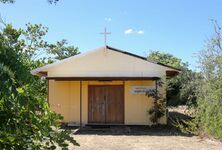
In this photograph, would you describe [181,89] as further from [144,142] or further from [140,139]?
[144,142]

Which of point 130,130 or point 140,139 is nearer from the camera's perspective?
point 140,139

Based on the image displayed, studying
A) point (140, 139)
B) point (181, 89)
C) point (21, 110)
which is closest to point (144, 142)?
point (140, 139)

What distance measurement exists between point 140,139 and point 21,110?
13.0 m

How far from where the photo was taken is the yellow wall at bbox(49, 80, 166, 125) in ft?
66.9

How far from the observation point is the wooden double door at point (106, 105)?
20641 mm

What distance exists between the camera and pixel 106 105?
20.7 metres

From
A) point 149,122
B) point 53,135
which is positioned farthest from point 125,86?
point 53,135

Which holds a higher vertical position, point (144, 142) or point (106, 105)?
point (106, 105)

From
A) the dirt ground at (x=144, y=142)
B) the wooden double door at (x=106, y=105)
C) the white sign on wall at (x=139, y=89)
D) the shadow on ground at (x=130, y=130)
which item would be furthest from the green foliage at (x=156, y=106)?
the dirt ground at (x=144, y=142)

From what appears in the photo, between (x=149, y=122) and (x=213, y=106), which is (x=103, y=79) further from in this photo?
(x=213, y=106)

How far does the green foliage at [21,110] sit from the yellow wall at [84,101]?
1761cm

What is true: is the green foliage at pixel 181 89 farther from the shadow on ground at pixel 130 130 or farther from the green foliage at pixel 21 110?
the green foliage at pixel 21 110

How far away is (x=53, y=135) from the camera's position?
2.53 metres

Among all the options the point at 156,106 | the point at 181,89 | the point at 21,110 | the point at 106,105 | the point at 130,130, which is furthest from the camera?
the point at 181,89
